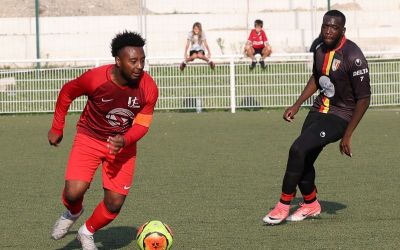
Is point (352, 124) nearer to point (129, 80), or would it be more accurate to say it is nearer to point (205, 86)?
point (129, 80)

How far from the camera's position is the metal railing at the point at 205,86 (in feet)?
73.6

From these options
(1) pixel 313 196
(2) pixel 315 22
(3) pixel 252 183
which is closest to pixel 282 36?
(2) pixel 315 22

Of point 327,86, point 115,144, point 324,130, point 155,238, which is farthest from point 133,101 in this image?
point 327,86

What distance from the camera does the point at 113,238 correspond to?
9211 millimetres

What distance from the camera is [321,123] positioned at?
32.4 feet

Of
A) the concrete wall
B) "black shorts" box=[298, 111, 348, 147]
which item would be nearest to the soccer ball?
"black shorts" box=[298, 111, 348, 147]

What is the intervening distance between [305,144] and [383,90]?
12.9 m

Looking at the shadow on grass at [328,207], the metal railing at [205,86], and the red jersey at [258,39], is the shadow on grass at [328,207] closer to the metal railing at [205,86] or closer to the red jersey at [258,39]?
the metal railing at [205,86]

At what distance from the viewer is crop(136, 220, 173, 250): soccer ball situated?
26.8 ft

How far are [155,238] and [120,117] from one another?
3.33ft

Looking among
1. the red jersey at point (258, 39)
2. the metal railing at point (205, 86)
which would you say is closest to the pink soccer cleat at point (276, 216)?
the metal railing at point (205, 86)

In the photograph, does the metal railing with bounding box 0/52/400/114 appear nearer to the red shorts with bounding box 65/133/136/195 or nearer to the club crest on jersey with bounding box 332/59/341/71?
the club crest on jersey with bounding box 332/59/341/71

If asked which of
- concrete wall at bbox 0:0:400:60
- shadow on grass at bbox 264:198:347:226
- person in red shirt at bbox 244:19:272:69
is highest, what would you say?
concrete wall at bbox 0:0:400:60

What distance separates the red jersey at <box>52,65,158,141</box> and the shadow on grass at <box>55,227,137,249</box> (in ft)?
3.08
